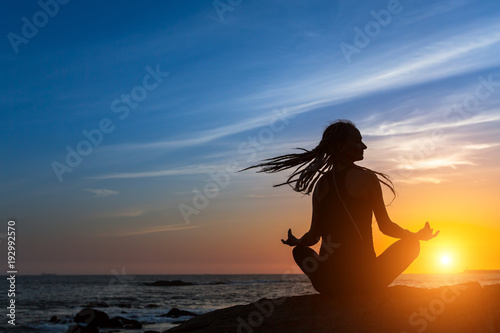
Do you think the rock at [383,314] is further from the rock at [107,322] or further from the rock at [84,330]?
the rock at [107,322]

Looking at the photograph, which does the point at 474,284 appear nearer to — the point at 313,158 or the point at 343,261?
the point at 343,261

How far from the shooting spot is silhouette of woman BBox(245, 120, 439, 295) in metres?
5.52

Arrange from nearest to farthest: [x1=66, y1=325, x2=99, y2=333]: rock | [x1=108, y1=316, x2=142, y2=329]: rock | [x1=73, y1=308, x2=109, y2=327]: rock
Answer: [x1=66, y1=325, x2=99, y2=333]: rock
[x1=108, y1=316, x2=142, y2=329]: rock
[x1=73, y1=308, x2=109, y2=327]: rock

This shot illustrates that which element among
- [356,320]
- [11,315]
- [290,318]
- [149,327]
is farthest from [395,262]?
[11,315]

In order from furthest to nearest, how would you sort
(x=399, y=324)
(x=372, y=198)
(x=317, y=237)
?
(x=317, y=237) → (x=372, y=198) → (x=399, y=324)

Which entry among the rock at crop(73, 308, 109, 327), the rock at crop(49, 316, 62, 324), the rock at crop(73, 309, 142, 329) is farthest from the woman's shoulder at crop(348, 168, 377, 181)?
the rock at crop(49, 316, 62, 324)

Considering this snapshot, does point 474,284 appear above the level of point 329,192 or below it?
below

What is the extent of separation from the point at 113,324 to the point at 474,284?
23.0 m

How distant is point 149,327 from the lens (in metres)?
25.9

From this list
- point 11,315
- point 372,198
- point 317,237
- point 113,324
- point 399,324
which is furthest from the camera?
point 11,315

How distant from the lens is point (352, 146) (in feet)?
18.7

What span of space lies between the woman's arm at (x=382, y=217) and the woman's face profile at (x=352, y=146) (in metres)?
0.32

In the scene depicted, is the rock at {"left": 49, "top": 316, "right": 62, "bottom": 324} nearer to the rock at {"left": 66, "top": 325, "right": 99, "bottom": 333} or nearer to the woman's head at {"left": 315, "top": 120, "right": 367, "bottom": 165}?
the rock at {"left": 66, "top": 325, "right": 99, "bottom": 333}

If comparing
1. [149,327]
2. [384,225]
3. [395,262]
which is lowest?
[149,327]
